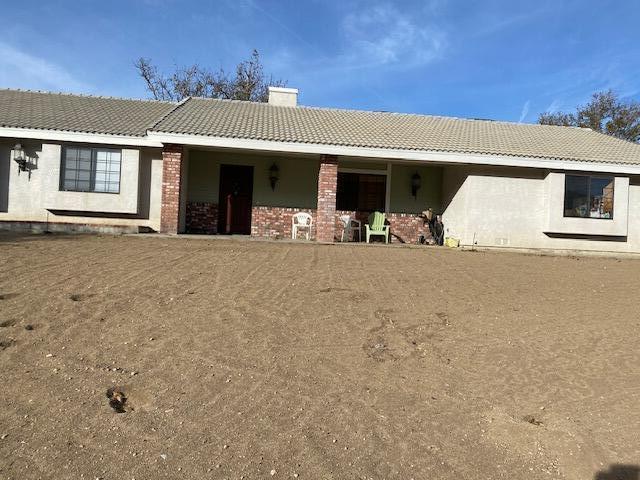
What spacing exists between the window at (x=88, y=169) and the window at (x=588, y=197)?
13.0m

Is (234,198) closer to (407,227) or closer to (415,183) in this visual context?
(407,227)

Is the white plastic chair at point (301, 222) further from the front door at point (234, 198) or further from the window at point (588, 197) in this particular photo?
the window at point (588, 197)

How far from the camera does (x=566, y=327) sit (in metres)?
5.65

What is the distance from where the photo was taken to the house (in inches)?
532

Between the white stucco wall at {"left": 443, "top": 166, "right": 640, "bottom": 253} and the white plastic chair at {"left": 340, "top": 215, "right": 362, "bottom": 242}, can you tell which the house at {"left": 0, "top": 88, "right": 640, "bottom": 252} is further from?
the white plastic chair at {"left": 340, "top": 215, "right": 362, "bottom": 242}

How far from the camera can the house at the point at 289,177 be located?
1351cm

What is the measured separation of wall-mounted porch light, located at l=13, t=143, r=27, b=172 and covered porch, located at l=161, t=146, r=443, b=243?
4.33 meters

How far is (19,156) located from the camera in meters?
13.4

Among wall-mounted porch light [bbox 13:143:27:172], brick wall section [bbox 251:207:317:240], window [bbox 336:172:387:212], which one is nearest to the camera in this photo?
wall-mounted porch light [bbox 13:143:27:172]

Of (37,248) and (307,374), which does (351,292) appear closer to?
(307,374)

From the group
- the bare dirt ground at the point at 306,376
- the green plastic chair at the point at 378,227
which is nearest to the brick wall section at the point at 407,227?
the green plastic chair at the point at 378,227

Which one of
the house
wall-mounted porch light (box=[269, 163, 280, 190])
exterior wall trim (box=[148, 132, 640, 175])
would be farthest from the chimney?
exterior wall trim (box=[148, 132, 640, 175])

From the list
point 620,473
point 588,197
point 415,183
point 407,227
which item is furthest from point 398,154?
point 620,473

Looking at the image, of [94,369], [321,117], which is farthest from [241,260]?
[321,117]
